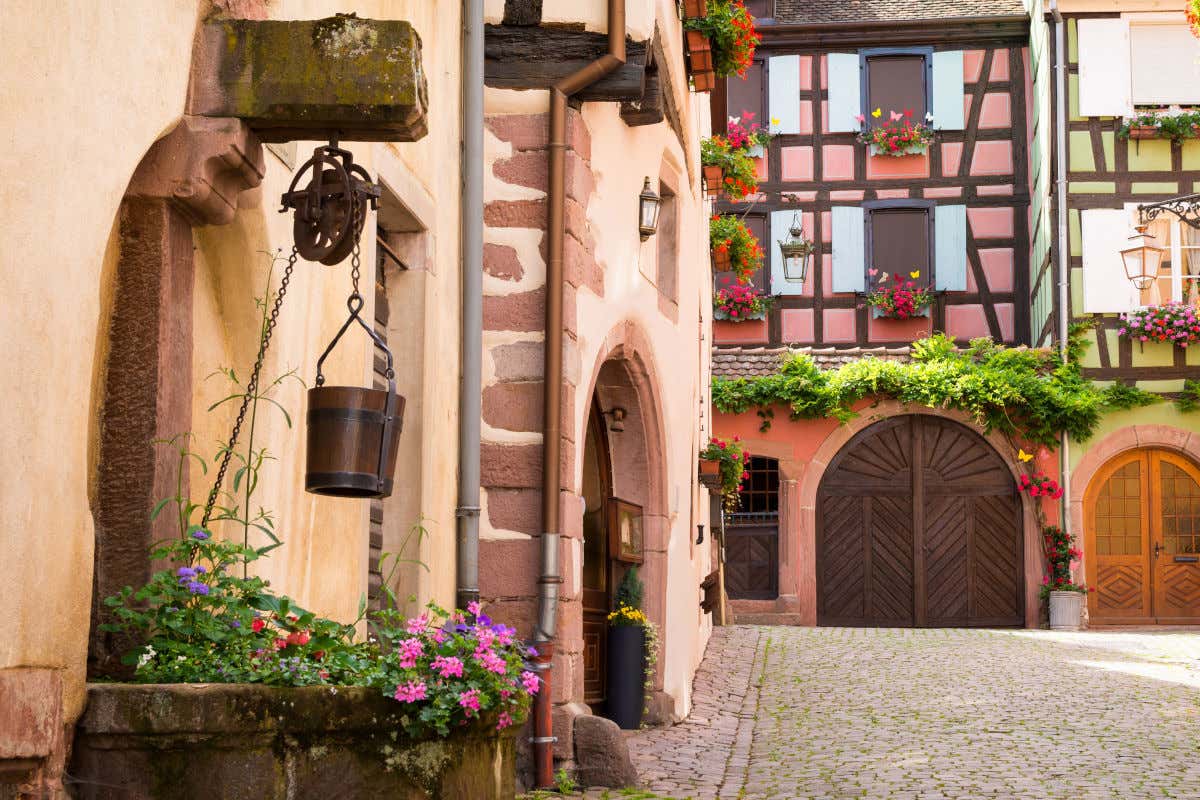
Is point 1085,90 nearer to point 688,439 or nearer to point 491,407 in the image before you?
point 688,439

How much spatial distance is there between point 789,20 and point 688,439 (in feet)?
33.3

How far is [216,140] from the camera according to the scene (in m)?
3.49

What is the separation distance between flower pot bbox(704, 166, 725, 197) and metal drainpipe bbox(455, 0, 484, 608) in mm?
6227

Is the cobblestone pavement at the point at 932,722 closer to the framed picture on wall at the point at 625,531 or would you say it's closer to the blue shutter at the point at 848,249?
the framed picture on wall at the point at 625,531

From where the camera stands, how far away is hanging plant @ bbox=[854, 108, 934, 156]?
19.5 metres

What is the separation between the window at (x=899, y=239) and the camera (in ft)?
64.1

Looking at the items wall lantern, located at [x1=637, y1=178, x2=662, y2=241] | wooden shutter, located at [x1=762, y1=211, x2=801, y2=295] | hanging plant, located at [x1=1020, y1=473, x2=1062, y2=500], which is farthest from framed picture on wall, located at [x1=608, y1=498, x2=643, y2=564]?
wooden shutter, located at [x1=762, y1=211, x2=801, y2=295]

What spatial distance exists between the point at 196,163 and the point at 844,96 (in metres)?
17.1

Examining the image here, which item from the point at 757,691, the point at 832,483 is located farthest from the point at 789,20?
the point at 757,691

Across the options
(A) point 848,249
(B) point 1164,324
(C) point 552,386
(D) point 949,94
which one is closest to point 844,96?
(D) point 949,94

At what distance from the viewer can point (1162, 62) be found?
18.1 meters

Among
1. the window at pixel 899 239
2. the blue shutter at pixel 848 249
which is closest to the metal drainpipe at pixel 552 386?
the blue shutter at pixel 848 249

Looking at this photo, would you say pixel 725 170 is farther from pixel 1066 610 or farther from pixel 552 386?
pixel 1066 610

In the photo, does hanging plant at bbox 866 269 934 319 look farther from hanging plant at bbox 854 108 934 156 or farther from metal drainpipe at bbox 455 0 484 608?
metal drainpipe at bbox 455 0 484 608
